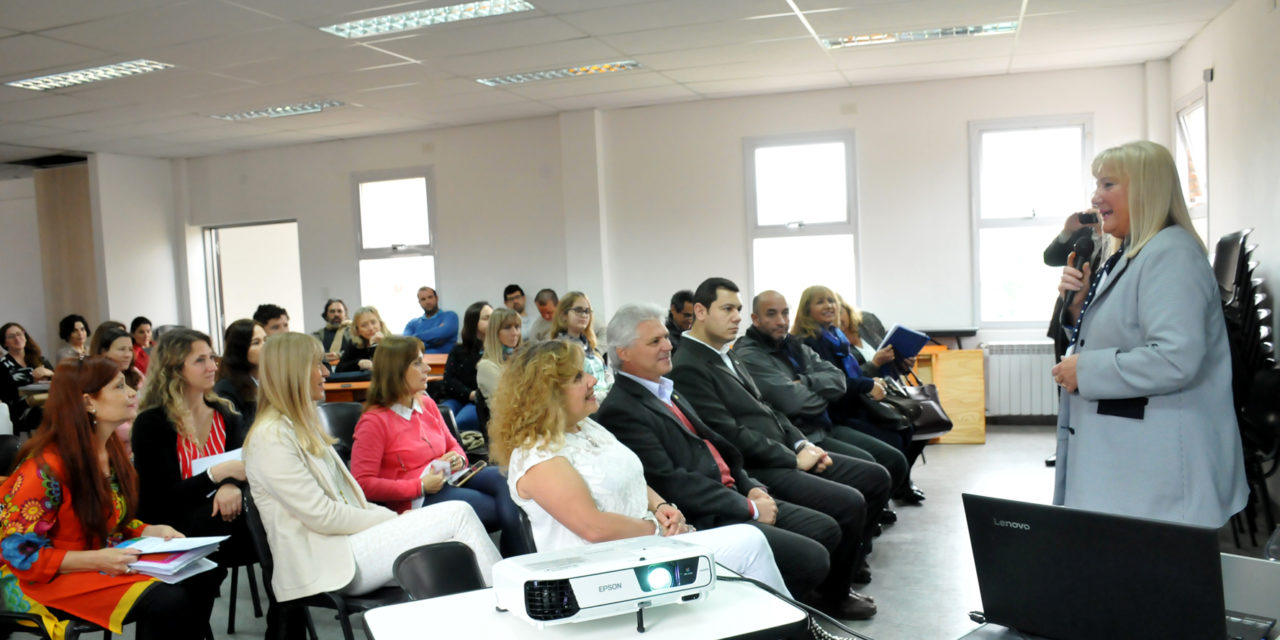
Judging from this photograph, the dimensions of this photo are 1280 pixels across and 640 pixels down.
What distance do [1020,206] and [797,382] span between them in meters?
4.57

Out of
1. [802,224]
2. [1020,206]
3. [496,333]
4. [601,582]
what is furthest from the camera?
[802,224]

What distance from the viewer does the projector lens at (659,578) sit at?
1.37m

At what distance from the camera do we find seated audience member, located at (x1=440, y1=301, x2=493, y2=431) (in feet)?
20.4

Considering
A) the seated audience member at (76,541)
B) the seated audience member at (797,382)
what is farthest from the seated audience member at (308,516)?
the seated audience member at (797,382)

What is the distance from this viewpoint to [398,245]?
387 inches

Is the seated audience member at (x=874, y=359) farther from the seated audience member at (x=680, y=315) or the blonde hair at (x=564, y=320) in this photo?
the blonde hair at (x=564, y=320)

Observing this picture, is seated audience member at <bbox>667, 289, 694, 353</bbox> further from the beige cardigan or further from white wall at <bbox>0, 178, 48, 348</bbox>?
white wall at <bbox>0, 178, 48, 348</bbox>

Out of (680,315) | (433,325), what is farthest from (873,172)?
(433,325)

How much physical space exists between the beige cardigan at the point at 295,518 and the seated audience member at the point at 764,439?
1418 mm

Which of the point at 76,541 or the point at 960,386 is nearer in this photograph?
the point at 76,541

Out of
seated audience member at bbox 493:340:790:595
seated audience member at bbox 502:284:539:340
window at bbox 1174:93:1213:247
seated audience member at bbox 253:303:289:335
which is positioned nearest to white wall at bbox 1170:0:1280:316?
window at bbox 1174:93:1213:247

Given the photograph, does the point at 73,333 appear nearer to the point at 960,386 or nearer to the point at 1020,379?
the point at 960,386

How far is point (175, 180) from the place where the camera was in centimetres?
1079

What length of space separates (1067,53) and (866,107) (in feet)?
5.49
